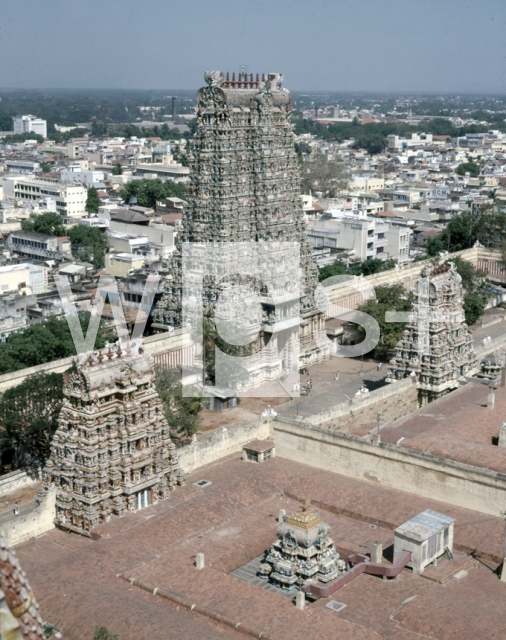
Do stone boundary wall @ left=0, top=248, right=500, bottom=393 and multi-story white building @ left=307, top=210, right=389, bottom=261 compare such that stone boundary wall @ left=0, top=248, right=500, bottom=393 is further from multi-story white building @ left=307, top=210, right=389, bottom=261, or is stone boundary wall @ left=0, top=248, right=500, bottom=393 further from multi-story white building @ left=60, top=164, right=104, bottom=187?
multi-story white building @ left=60, top=164, right=104, bottom=187

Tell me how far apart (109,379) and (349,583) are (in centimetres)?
892

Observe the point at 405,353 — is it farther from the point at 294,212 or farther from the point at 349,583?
the point at 349,583

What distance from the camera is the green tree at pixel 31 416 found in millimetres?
33656

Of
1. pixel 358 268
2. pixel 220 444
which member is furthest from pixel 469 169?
pixel 220 444

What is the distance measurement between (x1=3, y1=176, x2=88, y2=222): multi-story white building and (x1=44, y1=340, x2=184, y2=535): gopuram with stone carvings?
197ft

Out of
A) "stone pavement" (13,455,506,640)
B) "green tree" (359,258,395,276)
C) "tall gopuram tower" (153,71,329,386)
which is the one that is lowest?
"green tree" (359,258,395,276)

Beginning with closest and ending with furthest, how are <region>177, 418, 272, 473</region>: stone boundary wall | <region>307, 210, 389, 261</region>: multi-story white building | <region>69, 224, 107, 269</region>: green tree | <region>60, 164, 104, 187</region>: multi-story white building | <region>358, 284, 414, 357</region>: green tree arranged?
<region>177, 418, 272, 473</region>: stone boundary wall, <region>358, 284, 414, 357</region>: green tree, <region>307, 210, 389, 261</region>: multi-story white building, <region>69, 224, 107, 269</region>: green tree, <region>60, 164, 104, 187</region>: multi-story white building

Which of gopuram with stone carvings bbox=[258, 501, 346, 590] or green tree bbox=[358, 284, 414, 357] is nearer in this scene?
gopuram with stone carvings bbox=[258, 501, 346, 590]

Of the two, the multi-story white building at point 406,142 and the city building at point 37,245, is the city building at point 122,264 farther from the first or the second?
the multi-story white building at point 406,142

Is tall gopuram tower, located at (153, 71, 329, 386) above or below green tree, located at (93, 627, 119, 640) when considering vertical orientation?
above

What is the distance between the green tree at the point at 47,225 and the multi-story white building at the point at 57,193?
559 centimetres

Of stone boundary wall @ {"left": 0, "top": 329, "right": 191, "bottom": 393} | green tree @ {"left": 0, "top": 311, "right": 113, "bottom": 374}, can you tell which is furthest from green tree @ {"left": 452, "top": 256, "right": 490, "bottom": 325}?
green tree @ {"left": 0, "top": 311, "right": 113, "bottom": 374}

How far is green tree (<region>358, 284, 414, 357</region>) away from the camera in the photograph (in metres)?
49.6

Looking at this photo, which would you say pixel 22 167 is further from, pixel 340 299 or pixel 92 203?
pixel 340 299
